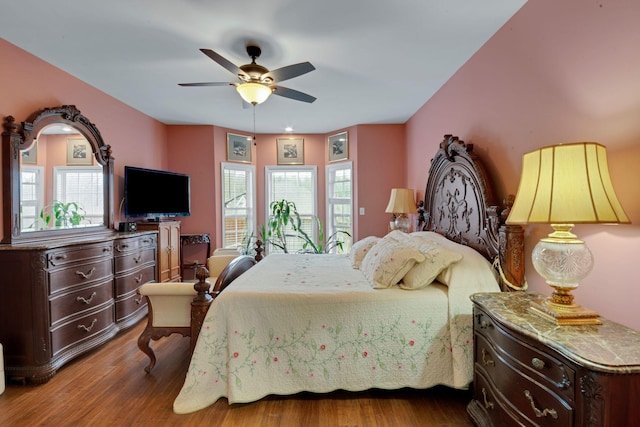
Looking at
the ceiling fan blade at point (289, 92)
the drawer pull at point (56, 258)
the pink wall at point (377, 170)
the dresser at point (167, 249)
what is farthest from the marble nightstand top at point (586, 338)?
the dresser at point (167, 249)

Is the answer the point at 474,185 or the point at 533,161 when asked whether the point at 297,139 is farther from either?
the point at 533,161

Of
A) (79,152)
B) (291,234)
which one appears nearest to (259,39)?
(79,152)

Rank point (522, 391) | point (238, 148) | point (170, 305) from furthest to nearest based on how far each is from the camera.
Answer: point (238, 148)
point (170, 305)
point (522, 391)

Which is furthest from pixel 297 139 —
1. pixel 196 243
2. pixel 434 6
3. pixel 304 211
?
pixel 434 6

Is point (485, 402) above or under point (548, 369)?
under

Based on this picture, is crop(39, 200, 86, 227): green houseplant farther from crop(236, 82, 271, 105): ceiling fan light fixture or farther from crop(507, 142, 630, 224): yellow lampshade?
crop(507, 142, 630, 224): yellow lampshade

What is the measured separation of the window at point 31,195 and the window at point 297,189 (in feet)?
9.93

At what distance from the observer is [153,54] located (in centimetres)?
245

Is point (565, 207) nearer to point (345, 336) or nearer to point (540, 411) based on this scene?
point (540, 411)

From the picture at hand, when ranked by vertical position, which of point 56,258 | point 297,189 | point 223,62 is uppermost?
point 223,62

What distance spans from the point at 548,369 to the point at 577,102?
51.9 inches

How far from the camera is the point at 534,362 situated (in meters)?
1.18

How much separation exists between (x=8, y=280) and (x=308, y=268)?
225cm

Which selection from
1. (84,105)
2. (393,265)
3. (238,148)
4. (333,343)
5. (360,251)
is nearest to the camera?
(333,343)
